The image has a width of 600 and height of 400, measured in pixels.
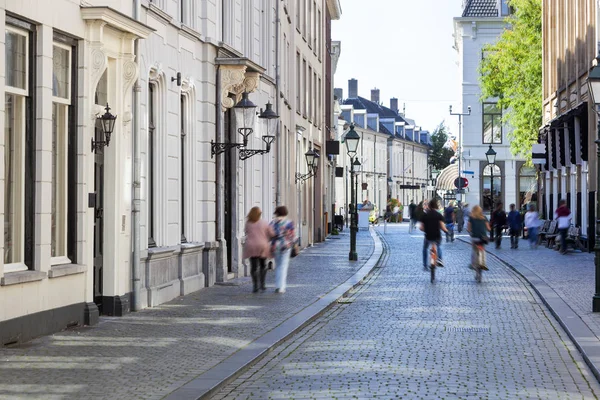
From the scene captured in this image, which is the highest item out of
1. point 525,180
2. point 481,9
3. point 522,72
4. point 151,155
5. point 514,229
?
point 481,9

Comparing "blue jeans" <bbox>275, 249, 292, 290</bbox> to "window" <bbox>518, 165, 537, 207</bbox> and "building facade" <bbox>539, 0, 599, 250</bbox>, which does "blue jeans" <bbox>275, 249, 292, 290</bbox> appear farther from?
"window" <bbox>518, 165, 537, 207</bbox>

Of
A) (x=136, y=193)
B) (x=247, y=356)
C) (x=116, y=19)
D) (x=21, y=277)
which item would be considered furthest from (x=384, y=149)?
(x=247, y=356)

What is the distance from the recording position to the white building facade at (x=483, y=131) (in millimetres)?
69625

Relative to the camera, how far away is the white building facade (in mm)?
69625

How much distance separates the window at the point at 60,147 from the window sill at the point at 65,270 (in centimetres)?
11

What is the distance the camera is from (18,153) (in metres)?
13.1

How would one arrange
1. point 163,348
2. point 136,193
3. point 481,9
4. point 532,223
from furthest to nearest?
point 481,9 < point 532,223 < point 136,193 < point 163,348

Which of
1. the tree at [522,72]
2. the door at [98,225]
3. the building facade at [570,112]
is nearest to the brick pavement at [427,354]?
the door at [98,225]

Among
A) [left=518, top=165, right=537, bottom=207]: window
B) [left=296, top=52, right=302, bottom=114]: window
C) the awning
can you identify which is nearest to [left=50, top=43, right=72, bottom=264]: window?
[left=296, top=52, right=302, bottom=114]: window

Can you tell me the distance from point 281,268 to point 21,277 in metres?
8.00

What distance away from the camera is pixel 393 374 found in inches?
423

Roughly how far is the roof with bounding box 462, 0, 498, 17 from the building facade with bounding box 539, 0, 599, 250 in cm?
2196

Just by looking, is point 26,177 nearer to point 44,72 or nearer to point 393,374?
point 44,72

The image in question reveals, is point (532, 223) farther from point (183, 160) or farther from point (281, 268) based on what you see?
point (183, 160)
